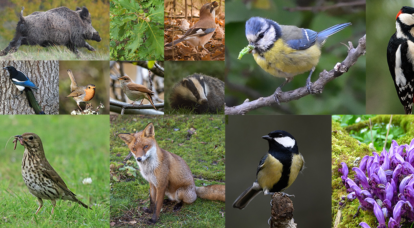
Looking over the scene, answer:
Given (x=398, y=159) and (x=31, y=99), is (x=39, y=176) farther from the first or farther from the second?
(x=398, y=159)

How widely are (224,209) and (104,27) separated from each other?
2578 mm

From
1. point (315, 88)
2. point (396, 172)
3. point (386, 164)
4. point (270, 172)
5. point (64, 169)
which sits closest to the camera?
point (396, 172)

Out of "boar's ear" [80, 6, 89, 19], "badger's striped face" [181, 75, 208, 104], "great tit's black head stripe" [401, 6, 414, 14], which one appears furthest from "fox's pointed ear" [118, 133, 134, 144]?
"great tit's black head stripe" [401, 6, 414, 14]

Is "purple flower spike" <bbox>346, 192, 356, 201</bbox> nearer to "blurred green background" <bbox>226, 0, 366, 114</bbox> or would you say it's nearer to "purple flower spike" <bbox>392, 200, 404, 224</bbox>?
"purple flower spike" <bbox>392, 200, 404, 224</bbox>

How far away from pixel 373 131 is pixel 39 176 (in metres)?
3.93

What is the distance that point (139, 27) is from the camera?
4.00 meters

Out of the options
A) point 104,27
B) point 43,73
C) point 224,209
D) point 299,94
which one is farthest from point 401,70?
point 43,73

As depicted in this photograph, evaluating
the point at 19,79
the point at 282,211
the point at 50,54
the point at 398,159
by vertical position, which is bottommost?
the point at 282,211

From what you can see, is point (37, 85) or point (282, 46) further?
point (37, 85)

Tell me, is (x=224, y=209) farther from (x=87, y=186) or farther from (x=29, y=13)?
(x=29, y=13)

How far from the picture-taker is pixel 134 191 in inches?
160

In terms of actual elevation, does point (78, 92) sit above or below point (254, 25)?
below

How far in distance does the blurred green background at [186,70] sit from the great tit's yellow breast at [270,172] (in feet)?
3.59

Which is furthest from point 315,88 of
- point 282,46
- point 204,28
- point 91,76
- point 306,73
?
point 91,76
